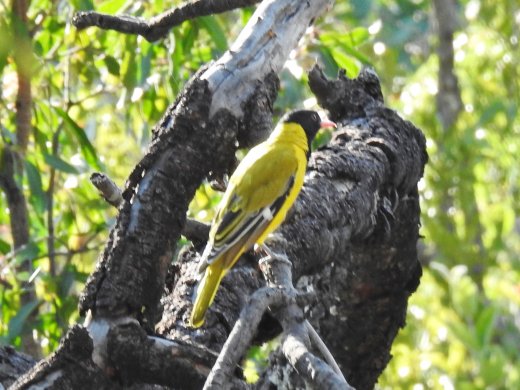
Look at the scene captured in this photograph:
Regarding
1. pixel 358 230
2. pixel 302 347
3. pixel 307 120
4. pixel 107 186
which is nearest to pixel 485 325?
pixel 307 120

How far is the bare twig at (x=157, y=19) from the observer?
306cm

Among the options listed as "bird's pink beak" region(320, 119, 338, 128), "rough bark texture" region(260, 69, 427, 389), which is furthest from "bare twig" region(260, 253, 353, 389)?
"bird's pink beak" region(320, 119, 338, 128)

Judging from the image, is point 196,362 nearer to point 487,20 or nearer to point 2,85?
point 2,85

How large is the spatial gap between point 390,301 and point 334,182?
459 mm

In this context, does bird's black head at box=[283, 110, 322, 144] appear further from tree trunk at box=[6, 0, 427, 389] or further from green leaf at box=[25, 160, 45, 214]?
green leaf at box=[25, 160, 45, 214]

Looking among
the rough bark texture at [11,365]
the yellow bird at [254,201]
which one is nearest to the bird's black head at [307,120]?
the yellow bird at [254,201]

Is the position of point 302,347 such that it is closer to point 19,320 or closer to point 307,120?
point 307,120

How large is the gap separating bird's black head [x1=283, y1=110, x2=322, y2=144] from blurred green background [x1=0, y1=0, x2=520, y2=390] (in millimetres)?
368

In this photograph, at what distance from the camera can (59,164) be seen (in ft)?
14.2

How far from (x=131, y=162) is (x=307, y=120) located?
3061 mm

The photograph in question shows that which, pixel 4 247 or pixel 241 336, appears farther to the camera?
pixel 4 247

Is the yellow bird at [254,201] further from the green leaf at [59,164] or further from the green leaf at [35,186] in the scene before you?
the green leaf at [35,186]

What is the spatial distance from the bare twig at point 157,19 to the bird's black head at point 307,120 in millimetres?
736

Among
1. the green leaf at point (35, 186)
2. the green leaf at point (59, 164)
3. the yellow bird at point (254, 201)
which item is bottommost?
the green leaf at point (35, 186)
